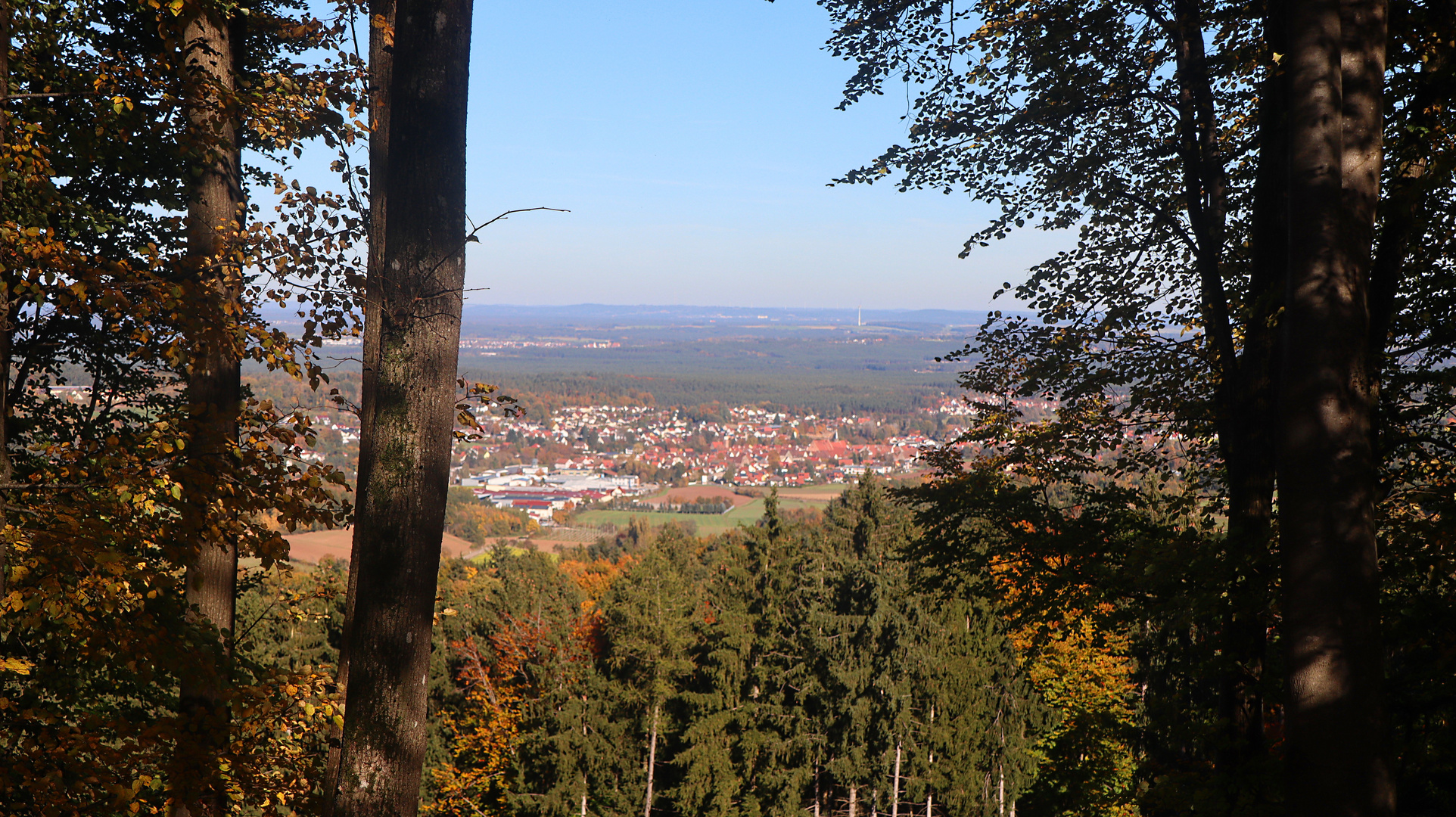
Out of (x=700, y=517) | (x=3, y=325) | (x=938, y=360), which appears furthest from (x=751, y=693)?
(x=700, y=517)

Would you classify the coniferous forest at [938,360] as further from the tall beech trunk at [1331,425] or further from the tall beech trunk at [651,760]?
the tall beech trunk at [651,760]

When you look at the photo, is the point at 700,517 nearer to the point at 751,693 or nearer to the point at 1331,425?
the point at 751,693

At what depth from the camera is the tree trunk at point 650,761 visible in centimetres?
1884

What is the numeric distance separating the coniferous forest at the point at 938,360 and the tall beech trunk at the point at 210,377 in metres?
0.03

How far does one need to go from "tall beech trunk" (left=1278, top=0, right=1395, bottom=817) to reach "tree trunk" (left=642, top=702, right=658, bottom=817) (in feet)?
55.3

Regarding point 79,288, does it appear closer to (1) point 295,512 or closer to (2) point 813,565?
(1) point 295,512

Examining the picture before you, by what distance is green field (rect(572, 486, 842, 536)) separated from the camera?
79500 millimetres

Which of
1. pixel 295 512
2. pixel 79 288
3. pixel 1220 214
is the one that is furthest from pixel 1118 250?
pixel 79 288

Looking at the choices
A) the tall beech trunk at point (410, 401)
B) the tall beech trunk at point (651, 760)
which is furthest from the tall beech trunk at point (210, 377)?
the tall beech trunk at point (651, 760)

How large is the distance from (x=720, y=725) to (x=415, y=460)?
16.5m

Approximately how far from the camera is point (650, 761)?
1912 centimetres

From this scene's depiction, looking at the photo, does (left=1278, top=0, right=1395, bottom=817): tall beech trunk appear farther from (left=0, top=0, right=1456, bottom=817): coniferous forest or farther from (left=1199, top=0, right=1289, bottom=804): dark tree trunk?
(left=1199, top=0, right=1289, bottom=804): dark tree trunk

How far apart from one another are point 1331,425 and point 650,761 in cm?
1822

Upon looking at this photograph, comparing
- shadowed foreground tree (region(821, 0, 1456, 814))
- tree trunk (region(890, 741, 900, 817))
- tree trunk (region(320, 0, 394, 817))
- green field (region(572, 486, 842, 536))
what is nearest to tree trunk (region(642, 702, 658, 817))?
tree trunk (region(890, 741, 900, 817))
